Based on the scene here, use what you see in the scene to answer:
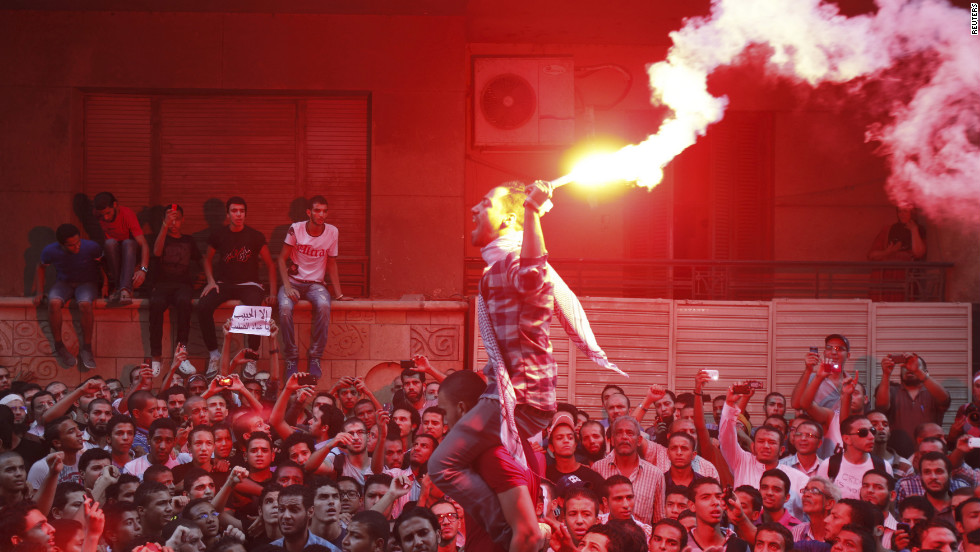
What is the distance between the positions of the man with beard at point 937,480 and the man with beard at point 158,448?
5.77 m

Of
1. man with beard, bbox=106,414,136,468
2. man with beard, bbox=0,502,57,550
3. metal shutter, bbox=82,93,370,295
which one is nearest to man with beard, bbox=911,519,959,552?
man with beard, bbox=0,502,57,550

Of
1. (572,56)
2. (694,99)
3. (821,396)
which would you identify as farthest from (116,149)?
(821,396)

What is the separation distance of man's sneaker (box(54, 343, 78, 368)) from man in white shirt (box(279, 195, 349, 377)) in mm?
2469

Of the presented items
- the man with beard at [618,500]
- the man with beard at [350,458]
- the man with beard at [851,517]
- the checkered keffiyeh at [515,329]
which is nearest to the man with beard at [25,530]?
the man with beard at [350,458]

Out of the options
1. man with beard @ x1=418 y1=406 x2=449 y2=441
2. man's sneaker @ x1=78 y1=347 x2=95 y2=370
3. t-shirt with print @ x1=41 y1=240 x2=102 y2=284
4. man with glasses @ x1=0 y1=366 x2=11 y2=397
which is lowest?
man with beard @ x1=418 y1=406 x2=449 y2=441

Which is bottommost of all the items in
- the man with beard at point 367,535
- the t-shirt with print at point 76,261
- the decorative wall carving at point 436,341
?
the man with beard at point 367,535

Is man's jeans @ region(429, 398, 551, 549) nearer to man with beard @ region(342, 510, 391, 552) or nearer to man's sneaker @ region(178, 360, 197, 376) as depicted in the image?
man with beard @ region(342, 510, 391, 552)

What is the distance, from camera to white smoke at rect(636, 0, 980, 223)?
859cm

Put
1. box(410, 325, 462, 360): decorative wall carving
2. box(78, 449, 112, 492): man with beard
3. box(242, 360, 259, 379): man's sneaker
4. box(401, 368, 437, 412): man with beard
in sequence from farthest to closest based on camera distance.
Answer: box(410, 325, 462, 360): decorative wall carving, box(242, 360, 259, 379): man's sneaker, box(401, 368, 437, 412): man with beard, box(78, 449, 112, 492): man with beard

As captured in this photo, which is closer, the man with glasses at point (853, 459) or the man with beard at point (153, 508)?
the man with beard at point (153, 508)

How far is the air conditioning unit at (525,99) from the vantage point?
13.4 meters

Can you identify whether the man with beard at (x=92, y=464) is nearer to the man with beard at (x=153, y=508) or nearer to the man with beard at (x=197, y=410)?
the man with beard at (x=153, y=508)

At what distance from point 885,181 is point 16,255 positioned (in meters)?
11.7

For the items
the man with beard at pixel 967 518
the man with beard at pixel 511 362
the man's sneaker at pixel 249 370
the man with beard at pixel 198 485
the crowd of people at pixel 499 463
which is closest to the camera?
the man with beard at pixel 511 362
